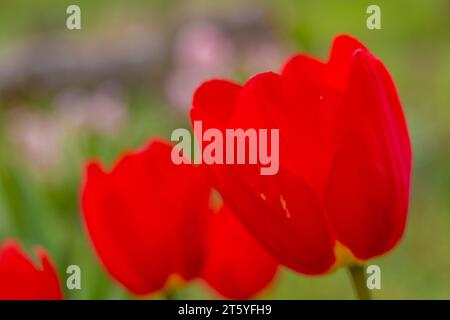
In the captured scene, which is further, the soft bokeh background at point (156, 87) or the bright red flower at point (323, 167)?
the soft bokeh background at point (156, 87)

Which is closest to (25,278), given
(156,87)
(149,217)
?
(149,217)

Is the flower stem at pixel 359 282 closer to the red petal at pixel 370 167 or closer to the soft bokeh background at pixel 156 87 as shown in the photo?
the red petal at pixel 370 167

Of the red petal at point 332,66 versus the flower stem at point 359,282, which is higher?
the red petal at point 332,66

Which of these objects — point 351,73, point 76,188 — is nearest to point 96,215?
point 351,73

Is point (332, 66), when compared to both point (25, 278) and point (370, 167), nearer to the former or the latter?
point (370, 167)

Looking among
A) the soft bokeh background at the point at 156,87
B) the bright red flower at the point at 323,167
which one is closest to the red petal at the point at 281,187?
the bright red flower at the point at 323,167
